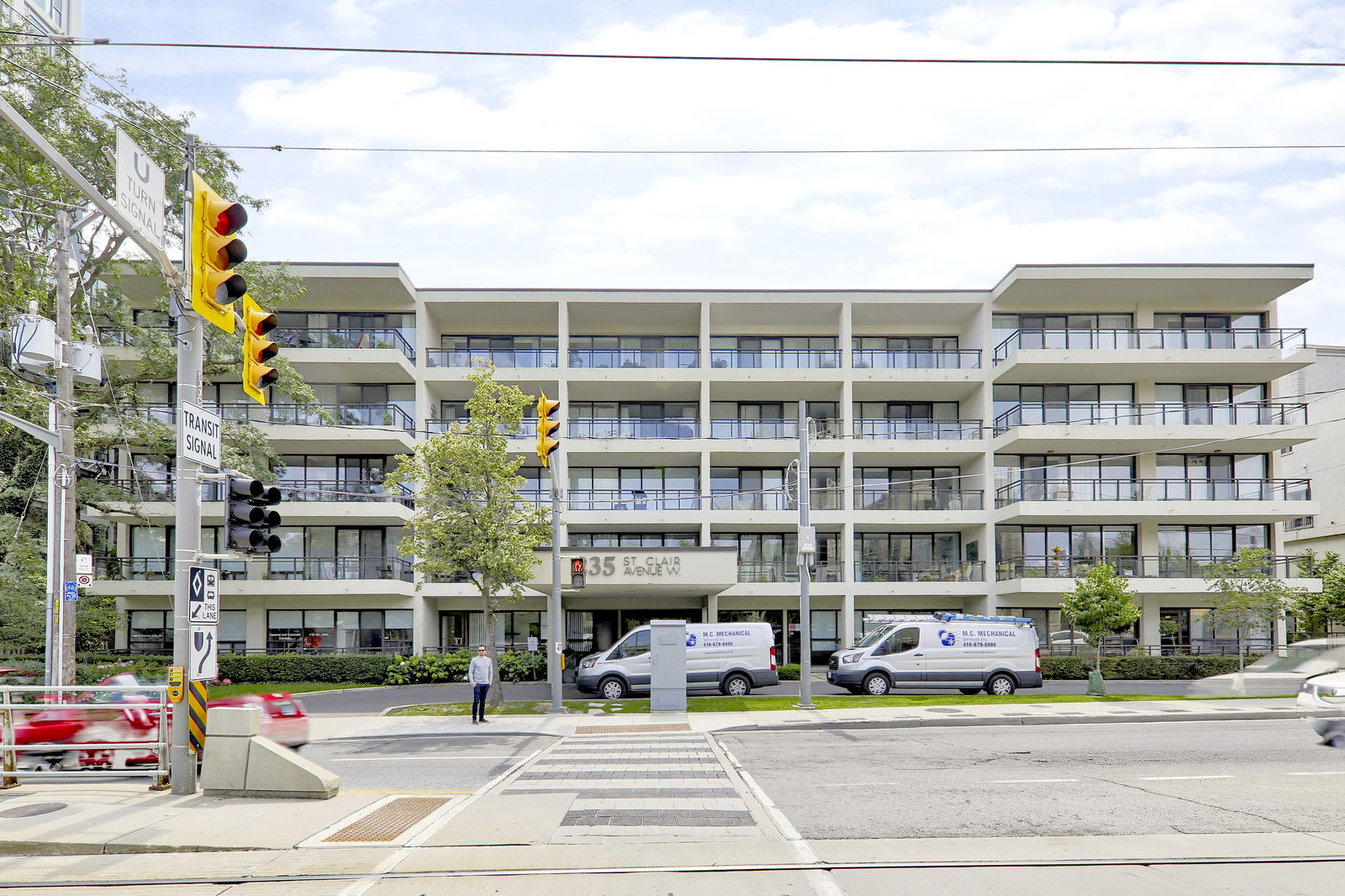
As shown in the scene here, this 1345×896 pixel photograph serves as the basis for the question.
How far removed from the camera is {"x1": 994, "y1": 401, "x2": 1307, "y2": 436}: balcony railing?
128ft

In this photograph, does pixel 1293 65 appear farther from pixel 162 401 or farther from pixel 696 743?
pixel 162 401

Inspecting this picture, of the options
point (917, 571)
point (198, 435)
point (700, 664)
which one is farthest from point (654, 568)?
point (198, 435)

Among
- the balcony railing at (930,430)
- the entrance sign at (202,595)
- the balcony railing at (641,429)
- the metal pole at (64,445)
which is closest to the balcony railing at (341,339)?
the balcony railing at (641,429)

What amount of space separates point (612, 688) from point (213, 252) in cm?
1935

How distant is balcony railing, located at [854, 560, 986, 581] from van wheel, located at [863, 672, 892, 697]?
13.6 m

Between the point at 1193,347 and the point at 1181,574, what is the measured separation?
8.64m

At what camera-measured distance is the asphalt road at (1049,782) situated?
32.3 feet

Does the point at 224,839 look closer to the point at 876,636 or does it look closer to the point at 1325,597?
the point at 876,636

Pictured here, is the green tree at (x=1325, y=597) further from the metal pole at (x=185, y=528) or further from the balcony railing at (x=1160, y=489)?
the metal pole at (x=185, y=528)

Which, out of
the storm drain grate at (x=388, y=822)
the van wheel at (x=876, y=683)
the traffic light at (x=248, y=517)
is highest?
the traffic light at (x=248, y=517)

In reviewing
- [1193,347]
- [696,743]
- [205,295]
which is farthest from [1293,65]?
[1193,347]

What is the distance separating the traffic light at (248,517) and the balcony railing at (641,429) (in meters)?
29.2

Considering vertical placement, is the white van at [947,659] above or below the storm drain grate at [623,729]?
above

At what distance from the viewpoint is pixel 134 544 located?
126ft
